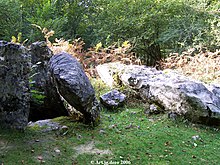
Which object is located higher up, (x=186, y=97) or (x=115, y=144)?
(x=186, y=97)

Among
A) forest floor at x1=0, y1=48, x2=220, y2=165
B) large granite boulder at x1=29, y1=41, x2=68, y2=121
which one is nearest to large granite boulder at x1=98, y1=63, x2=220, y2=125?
forest floor at x1=0, y1=48, x2=220, y2=165

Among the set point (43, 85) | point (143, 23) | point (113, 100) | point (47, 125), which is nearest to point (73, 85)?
point (47, 125)

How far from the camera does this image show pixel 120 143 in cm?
334

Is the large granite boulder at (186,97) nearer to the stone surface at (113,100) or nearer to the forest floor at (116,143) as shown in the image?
the forest floor at (116,143)

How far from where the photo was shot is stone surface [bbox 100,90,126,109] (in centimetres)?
500

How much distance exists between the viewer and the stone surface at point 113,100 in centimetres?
500

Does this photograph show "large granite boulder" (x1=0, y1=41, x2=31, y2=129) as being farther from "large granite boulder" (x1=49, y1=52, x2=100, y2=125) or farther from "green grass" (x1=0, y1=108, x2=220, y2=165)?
"large granite boulder" (x1=49, y1=52, x2=100, y2=125)

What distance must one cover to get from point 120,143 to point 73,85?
1.06m

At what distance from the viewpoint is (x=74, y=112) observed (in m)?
4.00

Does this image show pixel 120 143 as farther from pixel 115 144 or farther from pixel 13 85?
pixel 13 85

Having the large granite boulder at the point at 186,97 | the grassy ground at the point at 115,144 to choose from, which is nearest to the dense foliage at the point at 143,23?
the large granite boulder at the point at 186,97

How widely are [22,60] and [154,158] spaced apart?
86.2 inches

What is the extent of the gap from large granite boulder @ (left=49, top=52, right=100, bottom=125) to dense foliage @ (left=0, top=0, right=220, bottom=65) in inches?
242

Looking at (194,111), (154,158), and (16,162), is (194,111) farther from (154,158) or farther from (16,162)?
(16,162)
